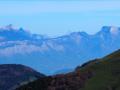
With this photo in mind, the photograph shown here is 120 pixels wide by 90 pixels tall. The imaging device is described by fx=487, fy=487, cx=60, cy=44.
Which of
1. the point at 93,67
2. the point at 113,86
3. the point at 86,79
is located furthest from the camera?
the point at 93,67

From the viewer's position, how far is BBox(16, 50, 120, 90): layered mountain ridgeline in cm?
17188

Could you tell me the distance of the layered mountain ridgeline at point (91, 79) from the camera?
564 ft

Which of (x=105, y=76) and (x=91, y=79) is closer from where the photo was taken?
(x=105, y=76)

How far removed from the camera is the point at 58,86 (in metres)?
190

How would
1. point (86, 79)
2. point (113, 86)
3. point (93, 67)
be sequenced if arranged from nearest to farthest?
point (113, 86), point (86, 79), point (93, 67)

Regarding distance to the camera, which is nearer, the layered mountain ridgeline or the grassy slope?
the grassy slope

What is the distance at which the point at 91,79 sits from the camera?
181 m

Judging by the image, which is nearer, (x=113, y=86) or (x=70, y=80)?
(x=113, y=86)

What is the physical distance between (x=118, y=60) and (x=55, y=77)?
26.3 m

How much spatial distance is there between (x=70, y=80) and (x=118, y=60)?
21.3m

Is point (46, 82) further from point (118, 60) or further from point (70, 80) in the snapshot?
point (118, 60)

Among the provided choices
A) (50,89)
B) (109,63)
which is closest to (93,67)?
(109,63)

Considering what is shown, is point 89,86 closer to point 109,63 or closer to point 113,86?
point 113,86

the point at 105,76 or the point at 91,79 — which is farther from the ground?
A: the point at 105,76
